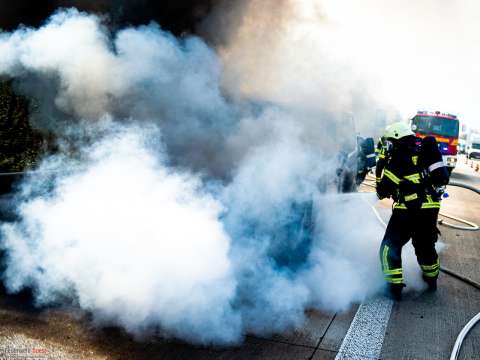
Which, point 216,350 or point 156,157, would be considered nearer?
point 216,350

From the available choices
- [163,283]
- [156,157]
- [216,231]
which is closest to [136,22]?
[156,157]

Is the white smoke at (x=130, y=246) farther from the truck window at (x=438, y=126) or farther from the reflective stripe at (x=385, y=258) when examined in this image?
the truck window at (x=438, y=126)

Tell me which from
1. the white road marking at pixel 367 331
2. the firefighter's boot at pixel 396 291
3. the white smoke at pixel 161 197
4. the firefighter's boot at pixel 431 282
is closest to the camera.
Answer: the white road marking at pixel 367 331

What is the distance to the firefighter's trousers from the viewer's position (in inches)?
163

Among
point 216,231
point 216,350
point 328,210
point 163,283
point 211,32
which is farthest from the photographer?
point 328,210

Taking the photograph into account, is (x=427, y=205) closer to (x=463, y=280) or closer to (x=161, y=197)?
(x=463, y=280)

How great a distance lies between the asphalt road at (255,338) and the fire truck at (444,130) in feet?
44.4

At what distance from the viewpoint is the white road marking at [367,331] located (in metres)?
3.09

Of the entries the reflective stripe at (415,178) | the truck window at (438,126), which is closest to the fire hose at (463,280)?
the reflective stripe at (415,178)

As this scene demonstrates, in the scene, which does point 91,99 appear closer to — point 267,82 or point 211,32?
point 211,32

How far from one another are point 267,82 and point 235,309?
274 centimetres

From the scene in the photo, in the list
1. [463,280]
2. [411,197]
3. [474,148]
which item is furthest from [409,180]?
[474,148]

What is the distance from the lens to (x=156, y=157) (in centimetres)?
401

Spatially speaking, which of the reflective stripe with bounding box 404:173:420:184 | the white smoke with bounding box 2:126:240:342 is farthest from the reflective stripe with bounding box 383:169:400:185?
the white smoke with bounding box 2:126:240:342
